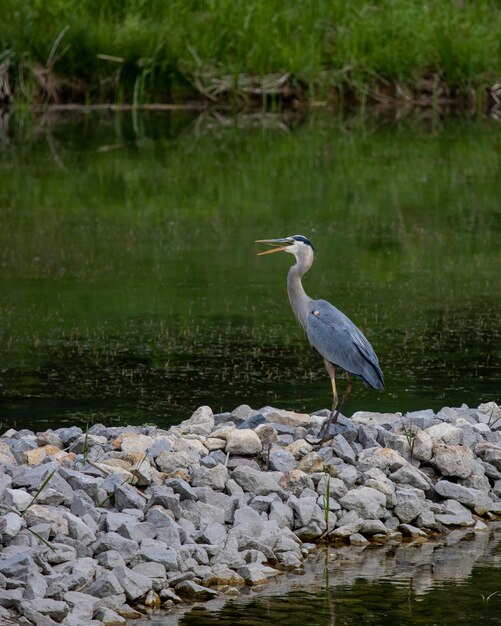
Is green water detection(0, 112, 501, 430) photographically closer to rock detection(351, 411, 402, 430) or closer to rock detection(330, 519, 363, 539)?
rock detection(351, 411, 402, 430)

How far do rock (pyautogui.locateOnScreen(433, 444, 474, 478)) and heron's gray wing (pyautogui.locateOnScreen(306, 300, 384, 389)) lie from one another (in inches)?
19.2

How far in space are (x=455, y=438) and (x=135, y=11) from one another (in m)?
17.7

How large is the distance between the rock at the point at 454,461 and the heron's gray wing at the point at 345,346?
0.49m

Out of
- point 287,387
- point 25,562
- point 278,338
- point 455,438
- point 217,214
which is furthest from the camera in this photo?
point 217,214

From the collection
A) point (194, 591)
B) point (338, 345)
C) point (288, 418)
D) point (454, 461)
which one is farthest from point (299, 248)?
point (194, 591)

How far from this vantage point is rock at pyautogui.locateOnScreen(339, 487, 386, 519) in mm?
6402

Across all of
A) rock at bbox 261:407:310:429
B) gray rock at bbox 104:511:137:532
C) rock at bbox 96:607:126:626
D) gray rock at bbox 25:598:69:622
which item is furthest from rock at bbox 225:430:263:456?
gray rock at bbox 25:598:69:622

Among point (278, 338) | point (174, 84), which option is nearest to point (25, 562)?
point (278, 338)

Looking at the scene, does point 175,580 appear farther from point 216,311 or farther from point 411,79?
point 411,79

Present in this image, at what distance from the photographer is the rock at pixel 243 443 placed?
21.9 feet

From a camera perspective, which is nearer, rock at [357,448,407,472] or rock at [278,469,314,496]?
rock at [278,469,314,496]

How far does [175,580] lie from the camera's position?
18.4 feet

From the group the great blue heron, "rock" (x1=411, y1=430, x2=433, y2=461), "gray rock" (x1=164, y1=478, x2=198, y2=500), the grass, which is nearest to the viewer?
"gray rock" (x1=164, y1=478, x2=198, y2=500)

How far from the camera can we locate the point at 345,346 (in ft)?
23.0
